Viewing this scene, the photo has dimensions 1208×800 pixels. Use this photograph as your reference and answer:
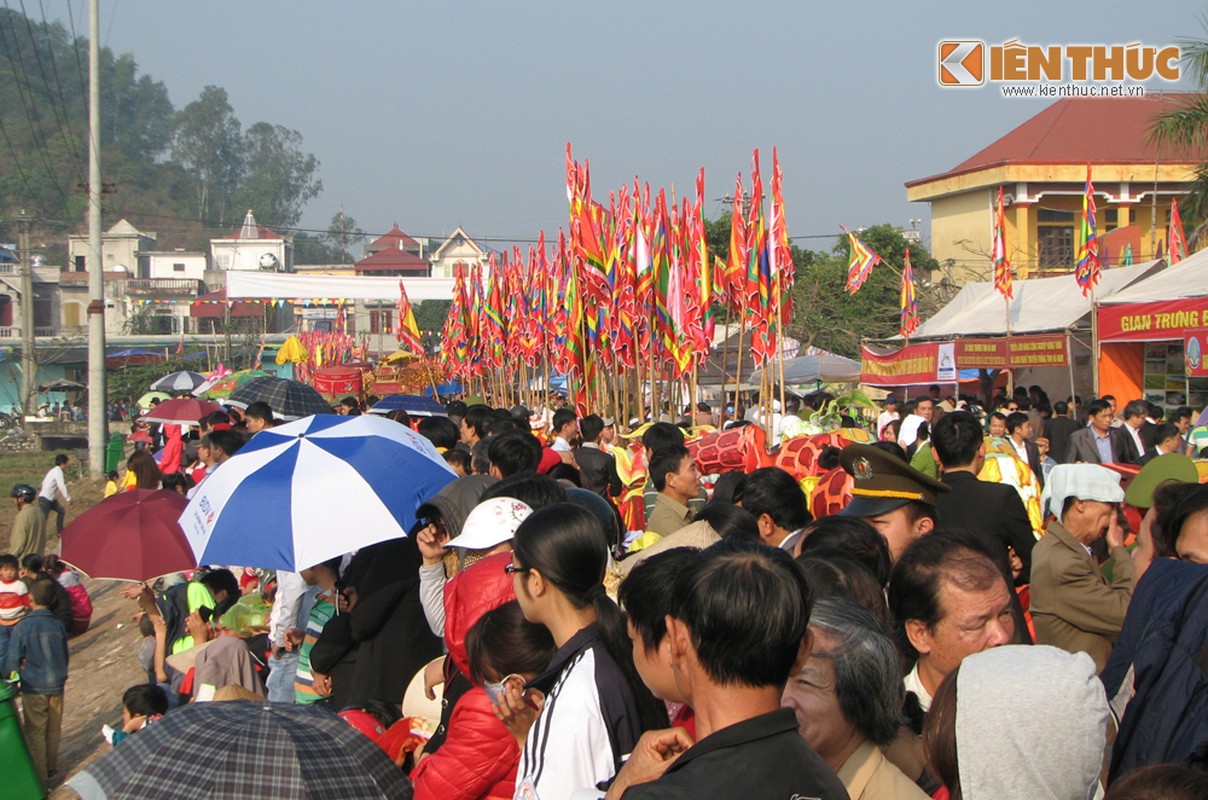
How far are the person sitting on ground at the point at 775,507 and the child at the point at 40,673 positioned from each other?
5.95m

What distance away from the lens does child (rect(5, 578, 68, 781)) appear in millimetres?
8477

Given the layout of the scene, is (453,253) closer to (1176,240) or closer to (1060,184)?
(1060,184)

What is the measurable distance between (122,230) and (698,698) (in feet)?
317

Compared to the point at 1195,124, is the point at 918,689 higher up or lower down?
lower down

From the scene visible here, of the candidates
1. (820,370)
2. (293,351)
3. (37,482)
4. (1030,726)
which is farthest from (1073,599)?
(293,351)

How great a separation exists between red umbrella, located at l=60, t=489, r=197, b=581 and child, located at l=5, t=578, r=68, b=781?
131 centimetres

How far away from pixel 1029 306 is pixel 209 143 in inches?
5967

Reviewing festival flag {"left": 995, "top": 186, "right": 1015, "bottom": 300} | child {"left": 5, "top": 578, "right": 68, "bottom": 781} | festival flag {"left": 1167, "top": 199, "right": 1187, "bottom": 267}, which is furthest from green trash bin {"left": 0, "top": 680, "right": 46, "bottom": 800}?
festival flag {"left": 1167, "top": 199, "right": 1187, "bottom": 267}

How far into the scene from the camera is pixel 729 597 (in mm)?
2113

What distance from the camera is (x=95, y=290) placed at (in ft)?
66.7

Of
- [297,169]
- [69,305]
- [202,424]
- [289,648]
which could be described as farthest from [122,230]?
[289,648]

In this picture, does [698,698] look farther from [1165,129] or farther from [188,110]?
[188,110]

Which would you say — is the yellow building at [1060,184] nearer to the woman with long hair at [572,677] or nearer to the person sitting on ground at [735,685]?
the woman with long hair at [572,677]

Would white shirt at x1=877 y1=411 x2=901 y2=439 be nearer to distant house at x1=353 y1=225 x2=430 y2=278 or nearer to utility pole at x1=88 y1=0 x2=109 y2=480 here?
utility pole at x1=88 y1=0 x2=109 y2=480
